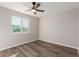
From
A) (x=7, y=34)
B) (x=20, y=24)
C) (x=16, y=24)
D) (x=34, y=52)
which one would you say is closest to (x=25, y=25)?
(x=20, y=24)

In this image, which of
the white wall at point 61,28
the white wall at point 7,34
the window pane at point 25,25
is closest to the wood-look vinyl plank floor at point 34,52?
the white wall at point 7,34

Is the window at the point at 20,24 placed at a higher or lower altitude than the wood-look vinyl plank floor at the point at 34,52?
higher

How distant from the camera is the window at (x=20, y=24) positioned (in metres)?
3.92

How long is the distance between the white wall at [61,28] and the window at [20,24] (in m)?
1.51

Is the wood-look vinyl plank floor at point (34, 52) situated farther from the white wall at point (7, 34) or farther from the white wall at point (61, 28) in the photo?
the white wall at point (61, 28)

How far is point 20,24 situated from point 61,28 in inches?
113

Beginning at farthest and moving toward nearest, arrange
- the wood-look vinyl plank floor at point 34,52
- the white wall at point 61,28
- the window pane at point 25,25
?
the window pane at point 25,25 < the white wall at point 61,28 < the wood-look vinyl plank floor at point 34,52

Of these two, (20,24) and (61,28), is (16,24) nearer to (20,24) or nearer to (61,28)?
(20,24)

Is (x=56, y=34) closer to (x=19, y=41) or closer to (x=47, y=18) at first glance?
(x=47, y=18)

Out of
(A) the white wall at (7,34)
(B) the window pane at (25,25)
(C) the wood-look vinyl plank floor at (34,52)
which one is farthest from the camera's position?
(B) the window pane at (25,25)

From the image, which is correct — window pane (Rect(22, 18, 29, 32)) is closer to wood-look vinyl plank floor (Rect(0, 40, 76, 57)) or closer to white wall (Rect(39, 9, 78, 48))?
white wall (Rect(39, 9, 78, 48))

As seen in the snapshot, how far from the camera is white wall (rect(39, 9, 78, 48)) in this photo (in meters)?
3.62

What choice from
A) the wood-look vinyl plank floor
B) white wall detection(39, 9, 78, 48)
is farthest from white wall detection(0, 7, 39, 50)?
white wall detection(39, 9, 78, 48)

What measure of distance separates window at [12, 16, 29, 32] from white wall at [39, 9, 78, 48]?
151 cm
